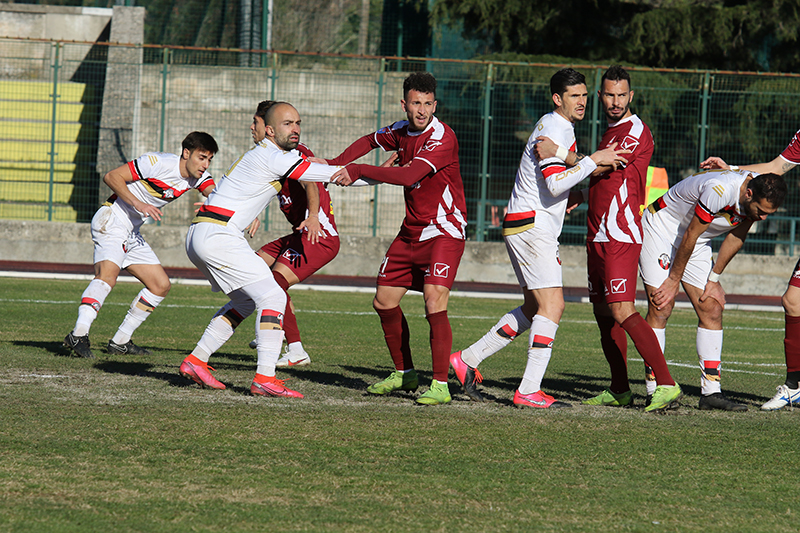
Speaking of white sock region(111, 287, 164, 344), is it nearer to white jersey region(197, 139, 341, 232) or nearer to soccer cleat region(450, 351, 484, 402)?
white jersey region(197, 139, 341, 232)

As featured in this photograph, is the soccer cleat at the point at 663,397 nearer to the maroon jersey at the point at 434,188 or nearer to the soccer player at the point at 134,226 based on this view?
the maroon jersey at the point at 434,188

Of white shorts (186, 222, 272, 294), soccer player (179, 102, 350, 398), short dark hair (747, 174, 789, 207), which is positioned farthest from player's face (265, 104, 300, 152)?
short dark hair (747, 174, 789, 207)

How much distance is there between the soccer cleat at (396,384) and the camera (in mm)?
6336

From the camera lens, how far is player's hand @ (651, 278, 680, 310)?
618 cm

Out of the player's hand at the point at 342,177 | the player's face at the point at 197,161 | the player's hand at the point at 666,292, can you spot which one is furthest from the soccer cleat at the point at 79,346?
the player's hand at the point at 666,292

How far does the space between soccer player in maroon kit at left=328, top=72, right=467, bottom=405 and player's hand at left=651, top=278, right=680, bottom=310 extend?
143cm

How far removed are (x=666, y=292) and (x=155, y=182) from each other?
465 centimetres

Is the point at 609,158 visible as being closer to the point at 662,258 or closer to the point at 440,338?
the point at 662,258

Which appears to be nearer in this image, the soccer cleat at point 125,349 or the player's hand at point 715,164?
the player's hand at point 715,164

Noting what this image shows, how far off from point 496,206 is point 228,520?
1520 cm

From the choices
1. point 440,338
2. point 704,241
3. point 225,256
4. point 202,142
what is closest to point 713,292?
point 704,241

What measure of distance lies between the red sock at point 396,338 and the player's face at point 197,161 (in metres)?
2.23

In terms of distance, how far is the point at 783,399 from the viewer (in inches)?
251

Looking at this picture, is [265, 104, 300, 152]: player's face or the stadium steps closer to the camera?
[265, 104, 300, 152]: player's face
